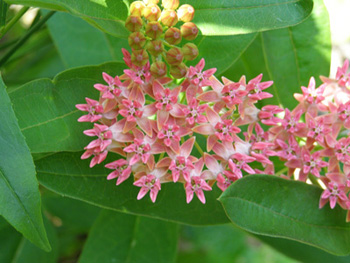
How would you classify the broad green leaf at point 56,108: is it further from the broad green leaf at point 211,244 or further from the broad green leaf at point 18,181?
the broad green leaf at point 211,244

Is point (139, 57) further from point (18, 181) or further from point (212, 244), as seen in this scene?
point (212, 244)

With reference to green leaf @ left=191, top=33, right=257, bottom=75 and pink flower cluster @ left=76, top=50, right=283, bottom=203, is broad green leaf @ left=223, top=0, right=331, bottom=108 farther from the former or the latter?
pink flower cluster @ left=76, top=50, right=283, bottom=203

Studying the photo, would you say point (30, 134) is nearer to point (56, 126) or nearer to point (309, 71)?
point (56, 126)

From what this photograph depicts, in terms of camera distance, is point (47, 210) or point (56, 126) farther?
point (47, 210)

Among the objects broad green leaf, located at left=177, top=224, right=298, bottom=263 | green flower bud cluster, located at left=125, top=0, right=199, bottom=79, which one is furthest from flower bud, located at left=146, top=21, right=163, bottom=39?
broad green leaf, located at left=177, top=224, right=298, bottom=263

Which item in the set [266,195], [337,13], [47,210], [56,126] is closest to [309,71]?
[266,195]
